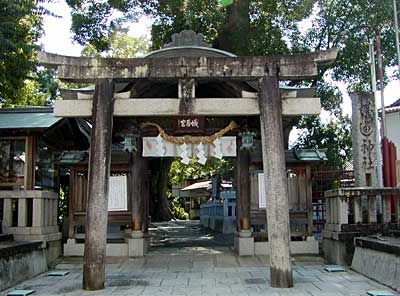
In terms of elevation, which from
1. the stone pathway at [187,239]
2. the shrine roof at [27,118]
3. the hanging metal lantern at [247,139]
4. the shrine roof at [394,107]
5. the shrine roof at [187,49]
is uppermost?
the shrine roof at [394,107]

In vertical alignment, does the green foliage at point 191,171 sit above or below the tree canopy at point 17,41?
below

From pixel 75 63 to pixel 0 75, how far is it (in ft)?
23.5

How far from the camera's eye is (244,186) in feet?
39.2

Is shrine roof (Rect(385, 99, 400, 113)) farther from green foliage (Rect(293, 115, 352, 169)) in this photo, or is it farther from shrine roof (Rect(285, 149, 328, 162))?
shrine roof (Rect(285, 149, 328, 162))

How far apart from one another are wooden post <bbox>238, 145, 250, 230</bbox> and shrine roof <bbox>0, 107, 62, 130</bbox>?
16.4ft

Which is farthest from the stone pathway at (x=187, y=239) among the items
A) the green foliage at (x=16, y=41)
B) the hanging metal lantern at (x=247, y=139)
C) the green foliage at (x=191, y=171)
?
the green foliage at (x=191, y=171)

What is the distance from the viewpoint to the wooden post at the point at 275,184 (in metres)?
7.93

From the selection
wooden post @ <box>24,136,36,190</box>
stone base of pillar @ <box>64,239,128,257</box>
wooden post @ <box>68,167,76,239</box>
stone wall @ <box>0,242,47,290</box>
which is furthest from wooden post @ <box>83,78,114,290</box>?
wooden post @ <box>68,167,76,239</box>

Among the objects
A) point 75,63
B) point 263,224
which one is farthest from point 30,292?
point 263,224

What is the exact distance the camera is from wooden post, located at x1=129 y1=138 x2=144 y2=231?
11914 mm

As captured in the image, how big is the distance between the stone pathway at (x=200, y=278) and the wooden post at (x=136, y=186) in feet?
3.38

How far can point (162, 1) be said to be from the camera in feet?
58.4

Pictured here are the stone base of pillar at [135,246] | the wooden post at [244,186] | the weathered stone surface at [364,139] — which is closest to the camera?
the weathered stone surface at [364,139]

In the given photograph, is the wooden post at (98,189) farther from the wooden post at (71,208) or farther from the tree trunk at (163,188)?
the tree trunk at (163,188)
